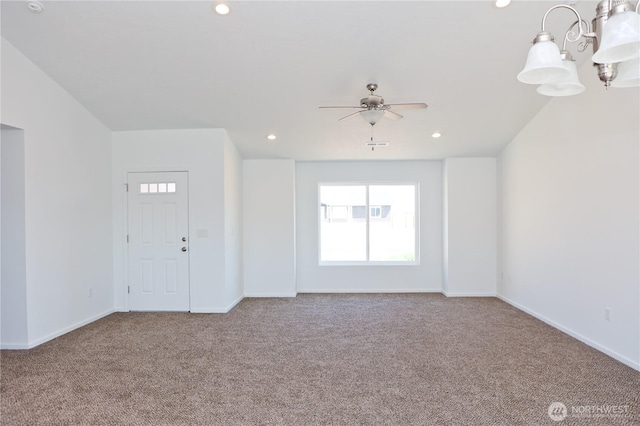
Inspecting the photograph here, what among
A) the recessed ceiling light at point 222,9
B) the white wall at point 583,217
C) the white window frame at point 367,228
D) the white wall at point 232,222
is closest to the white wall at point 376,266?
the white window frame at point 367,228

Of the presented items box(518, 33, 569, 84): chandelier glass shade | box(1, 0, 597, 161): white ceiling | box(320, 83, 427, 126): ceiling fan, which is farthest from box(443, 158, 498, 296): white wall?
box(518, 33, 569, 84): chandelier glass shade

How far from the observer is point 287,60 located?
12.8ft

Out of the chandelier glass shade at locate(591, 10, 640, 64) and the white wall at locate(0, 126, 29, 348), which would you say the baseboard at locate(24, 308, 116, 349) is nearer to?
the white wall at locate(0, 126, 29, 348)

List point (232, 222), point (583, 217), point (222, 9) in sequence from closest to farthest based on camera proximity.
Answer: point (222, 9) < point (583, 217) < point (232, 222)

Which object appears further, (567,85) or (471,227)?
(471,227)

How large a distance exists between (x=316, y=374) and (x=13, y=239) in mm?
3433

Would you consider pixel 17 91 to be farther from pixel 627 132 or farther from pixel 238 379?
pixel 627 132

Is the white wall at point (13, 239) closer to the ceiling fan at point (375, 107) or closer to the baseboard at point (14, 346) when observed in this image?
the baseboard at point (14, 346)

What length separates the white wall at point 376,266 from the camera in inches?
265

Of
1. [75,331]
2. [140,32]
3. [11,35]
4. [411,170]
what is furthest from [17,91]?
[411,170]

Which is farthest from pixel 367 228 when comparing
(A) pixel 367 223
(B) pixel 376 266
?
(B) pixel 376 266

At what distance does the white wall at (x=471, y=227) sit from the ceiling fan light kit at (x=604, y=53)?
16.0 feet

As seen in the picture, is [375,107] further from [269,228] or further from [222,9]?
[269,228]

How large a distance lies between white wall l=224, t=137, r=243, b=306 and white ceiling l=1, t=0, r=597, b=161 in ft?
1.93
